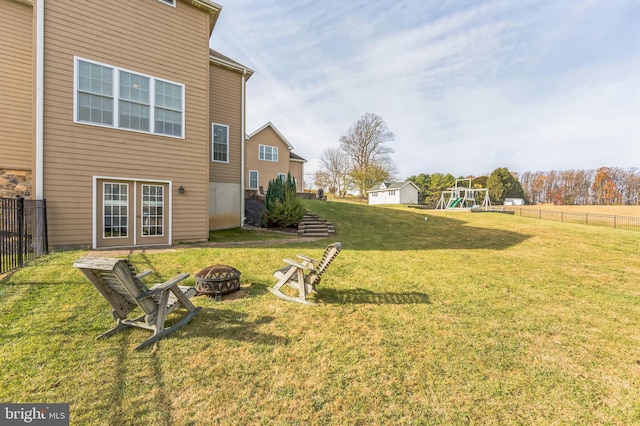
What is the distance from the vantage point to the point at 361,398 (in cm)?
245

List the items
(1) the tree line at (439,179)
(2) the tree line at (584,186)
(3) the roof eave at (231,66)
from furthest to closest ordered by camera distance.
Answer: (2) the tree line at (584,186) → (1) the tree line at (439,179) → (3) the roof eave at (231,66)

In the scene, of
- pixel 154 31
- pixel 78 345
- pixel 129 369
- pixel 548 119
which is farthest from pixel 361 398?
pixel 548 119

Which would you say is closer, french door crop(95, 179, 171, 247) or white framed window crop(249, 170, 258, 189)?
french door crop(95, 179, 171, 247)

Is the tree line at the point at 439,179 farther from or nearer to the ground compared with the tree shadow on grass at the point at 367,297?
farther from the ground

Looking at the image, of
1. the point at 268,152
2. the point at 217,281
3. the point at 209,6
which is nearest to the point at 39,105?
the point at 209,6

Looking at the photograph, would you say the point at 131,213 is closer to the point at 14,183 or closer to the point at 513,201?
the point at 14,183

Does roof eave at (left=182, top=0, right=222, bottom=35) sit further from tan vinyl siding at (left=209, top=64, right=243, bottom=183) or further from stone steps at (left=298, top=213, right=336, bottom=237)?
stone steps at (left=298, top=213, right=336, bottom=237)

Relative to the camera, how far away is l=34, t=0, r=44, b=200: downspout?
727 centimetres

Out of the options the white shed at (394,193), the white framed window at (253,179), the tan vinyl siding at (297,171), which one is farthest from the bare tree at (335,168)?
the white framed window at (253,179)

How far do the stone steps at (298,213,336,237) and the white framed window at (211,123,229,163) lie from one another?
480 cm

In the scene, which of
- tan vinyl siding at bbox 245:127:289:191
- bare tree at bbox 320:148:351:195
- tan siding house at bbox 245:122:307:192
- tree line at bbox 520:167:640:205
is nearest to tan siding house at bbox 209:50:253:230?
tan siding house at bbox 245:122:307:192

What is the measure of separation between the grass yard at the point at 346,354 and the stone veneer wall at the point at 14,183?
5152mm

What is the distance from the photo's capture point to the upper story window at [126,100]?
789 cm

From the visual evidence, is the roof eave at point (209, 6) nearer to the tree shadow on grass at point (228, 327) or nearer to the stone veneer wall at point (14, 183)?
the stone veneer wall at point (14, 183)
